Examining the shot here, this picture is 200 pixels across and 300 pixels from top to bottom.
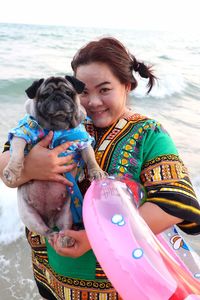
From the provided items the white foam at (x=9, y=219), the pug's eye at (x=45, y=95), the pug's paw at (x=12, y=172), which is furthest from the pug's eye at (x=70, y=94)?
the white foam at (x=9, y=219)

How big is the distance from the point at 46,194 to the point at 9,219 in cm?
269

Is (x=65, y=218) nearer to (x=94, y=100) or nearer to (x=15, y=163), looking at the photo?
(x=15, y=163)

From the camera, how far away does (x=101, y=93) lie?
251 centimetres

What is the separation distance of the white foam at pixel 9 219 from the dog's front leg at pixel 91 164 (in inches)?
102

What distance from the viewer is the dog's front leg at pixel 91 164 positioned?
2.28 m

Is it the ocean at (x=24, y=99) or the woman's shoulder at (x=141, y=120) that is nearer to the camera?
the woman's shoulder at (x=141, y=120)

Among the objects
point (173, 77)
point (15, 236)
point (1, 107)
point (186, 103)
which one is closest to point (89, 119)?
point (15, 236)

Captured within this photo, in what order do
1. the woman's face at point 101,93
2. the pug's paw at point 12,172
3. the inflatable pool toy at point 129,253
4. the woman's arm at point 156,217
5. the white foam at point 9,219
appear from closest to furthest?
the inflatable pool toy at point 129,253 → the woman's arm at point 156,217 → the pug's paw at point 12,172 → the woman's face at point 101,93 → the white foam at point 9,219

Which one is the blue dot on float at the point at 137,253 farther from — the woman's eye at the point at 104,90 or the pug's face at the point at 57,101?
the woman's eye at the point at 104,90

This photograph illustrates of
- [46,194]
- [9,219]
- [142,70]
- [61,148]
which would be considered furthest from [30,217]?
[9,219]

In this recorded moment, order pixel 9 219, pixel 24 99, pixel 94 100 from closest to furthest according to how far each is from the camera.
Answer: pixel 94 100 < pixel 9 219 < pixel 24 99

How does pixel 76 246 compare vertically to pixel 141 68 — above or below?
below

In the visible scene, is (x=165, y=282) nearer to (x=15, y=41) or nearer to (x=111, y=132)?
(x=111, y=132)

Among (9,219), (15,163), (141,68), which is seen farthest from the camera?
(9,219)
